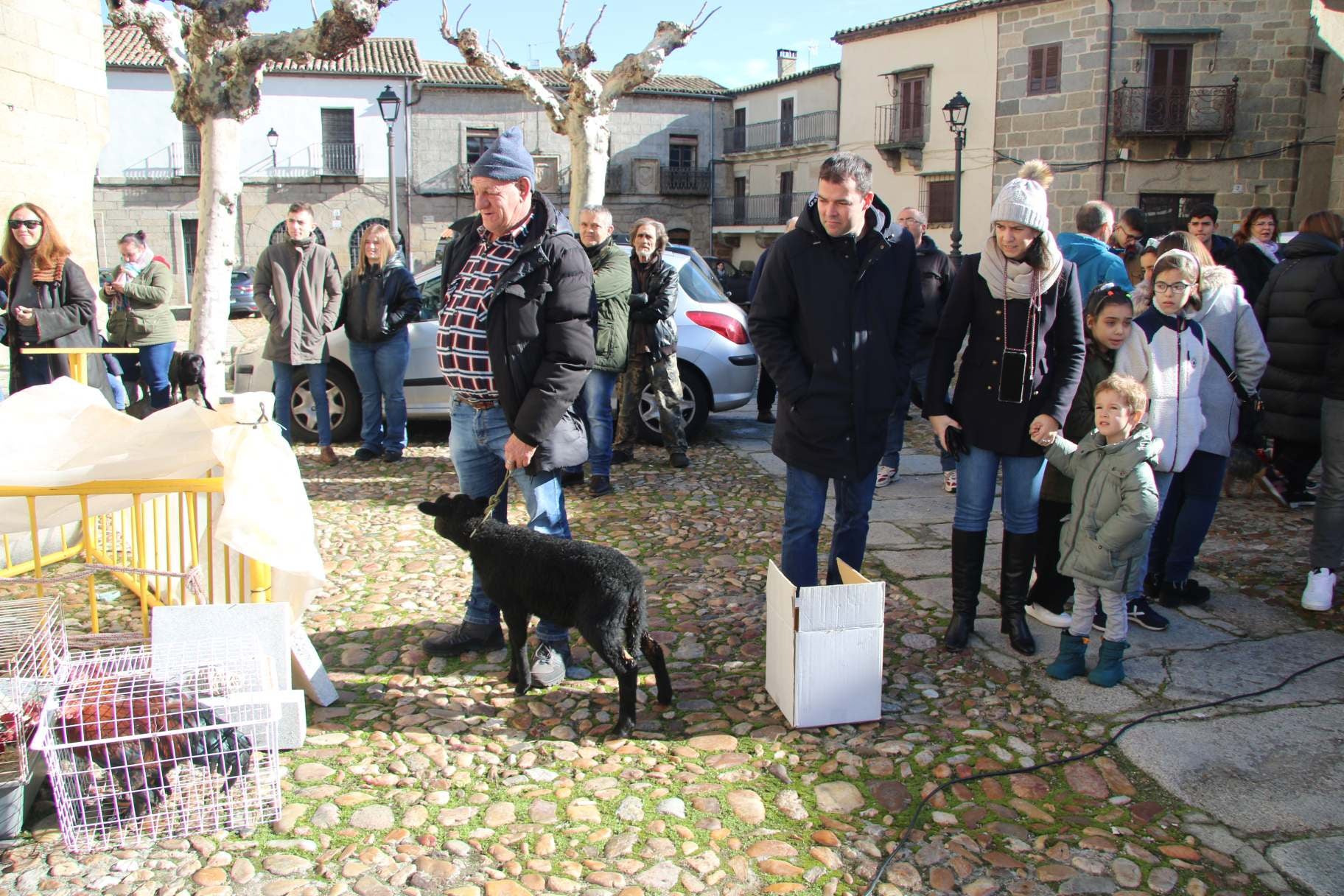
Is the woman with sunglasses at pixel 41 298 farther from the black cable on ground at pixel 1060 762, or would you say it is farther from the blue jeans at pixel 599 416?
the black cable on ground at pixel 1060 762

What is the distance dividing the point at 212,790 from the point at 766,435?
21.6 ft

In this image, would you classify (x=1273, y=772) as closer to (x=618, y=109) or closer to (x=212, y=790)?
(x=212, y=790)

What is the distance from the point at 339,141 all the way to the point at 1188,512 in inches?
1524

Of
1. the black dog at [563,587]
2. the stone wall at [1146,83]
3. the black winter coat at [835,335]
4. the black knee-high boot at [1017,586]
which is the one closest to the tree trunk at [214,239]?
the black dog at [563,587]

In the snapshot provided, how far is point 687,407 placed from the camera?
8320mm

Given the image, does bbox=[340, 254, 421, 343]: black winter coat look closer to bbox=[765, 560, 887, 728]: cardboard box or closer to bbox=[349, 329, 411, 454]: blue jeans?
bbox=[349, 329, 411, 454]: blue jeans

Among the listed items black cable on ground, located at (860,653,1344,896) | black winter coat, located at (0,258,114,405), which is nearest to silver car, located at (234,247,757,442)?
black winter coat, located at (0,258,114,405)

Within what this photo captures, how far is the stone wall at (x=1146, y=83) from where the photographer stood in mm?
24344

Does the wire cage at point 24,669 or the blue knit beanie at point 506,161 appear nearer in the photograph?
the wire cage at point 24,669

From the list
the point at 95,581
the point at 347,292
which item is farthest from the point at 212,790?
the point at 347,292

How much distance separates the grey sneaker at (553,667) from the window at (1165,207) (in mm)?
25677

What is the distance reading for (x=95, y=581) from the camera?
4895mm

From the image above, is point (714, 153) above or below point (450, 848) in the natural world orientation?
above

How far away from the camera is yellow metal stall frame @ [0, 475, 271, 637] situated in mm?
3336
